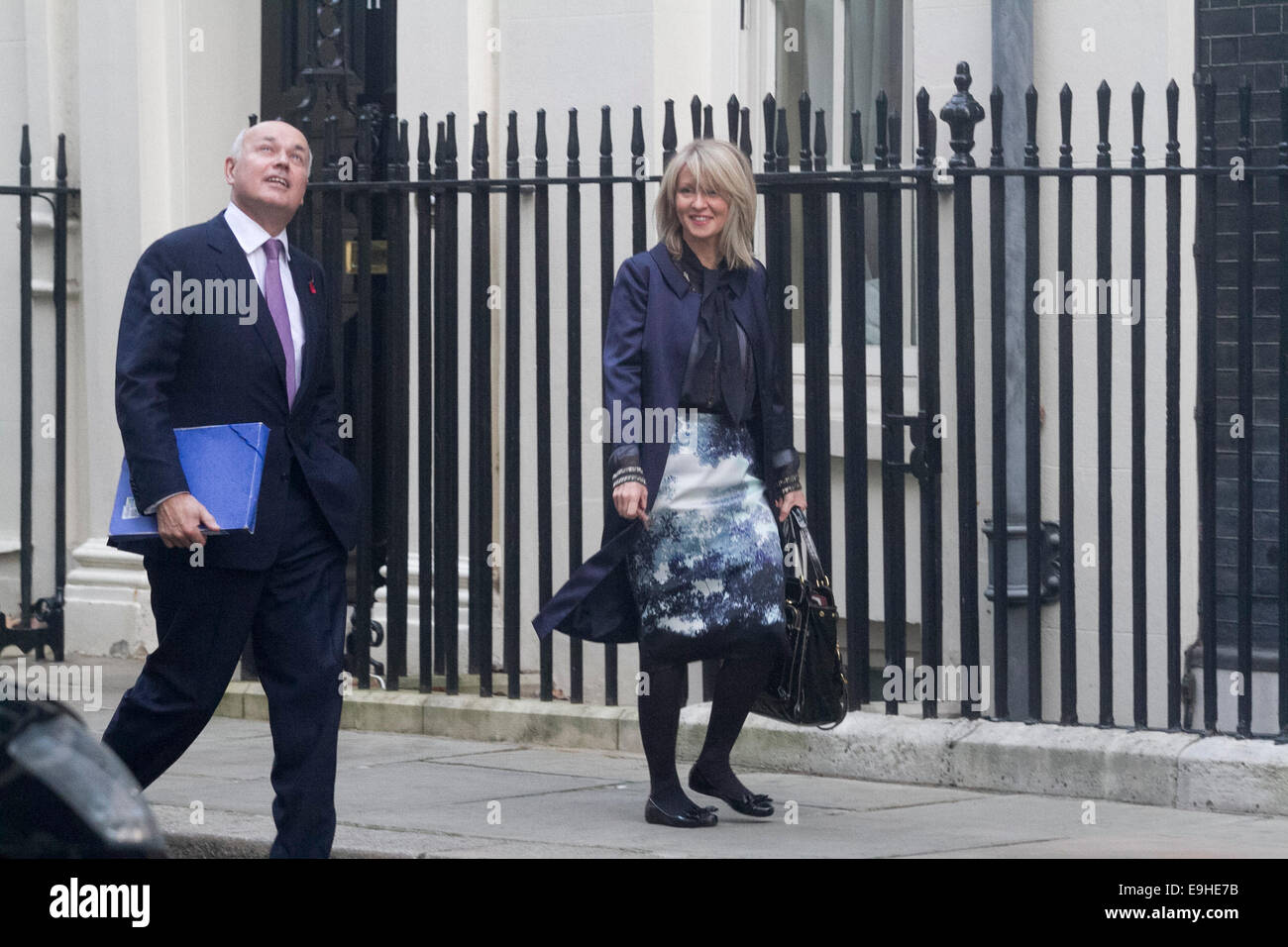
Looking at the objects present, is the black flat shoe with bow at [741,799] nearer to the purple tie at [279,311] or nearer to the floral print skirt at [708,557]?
the floral print skirt at [708,557]

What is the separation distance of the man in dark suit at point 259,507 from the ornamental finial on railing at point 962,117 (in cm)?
250

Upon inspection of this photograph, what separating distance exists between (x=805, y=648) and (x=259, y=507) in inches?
69.6

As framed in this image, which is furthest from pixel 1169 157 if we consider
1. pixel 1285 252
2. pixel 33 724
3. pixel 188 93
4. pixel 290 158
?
pixel 188 93

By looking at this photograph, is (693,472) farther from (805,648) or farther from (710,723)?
(710,723)

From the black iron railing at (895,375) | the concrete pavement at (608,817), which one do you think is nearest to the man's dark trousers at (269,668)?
the concrete pavement at (608,817)

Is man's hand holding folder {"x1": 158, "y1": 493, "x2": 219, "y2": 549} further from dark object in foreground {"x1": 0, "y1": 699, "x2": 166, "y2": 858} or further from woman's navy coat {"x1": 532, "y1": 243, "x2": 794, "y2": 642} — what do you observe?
dark object in foreground {"x1": 0, "y1": 699, "x2": 166, "y2": 858}

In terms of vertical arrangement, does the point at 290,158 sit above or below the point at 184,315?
above

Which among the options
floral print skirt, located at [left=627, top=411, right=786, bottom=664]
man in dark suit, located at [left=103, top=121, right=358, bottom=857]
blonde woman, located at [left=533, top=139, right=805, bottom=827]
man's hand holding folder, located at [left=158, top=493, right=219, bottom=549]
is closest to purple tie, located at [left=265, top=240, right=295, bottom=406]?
man in dark suit, located at [left=103, top=121, right=358, bottom=857]

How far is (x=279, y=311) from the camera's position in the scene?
19.0ft

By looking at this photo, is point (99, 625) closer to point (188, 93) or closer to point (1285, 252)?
point (188, 93)

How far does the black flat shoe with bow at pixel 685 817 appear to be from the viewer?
6.45 meters

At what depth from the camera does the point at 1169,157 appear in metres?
6.86
